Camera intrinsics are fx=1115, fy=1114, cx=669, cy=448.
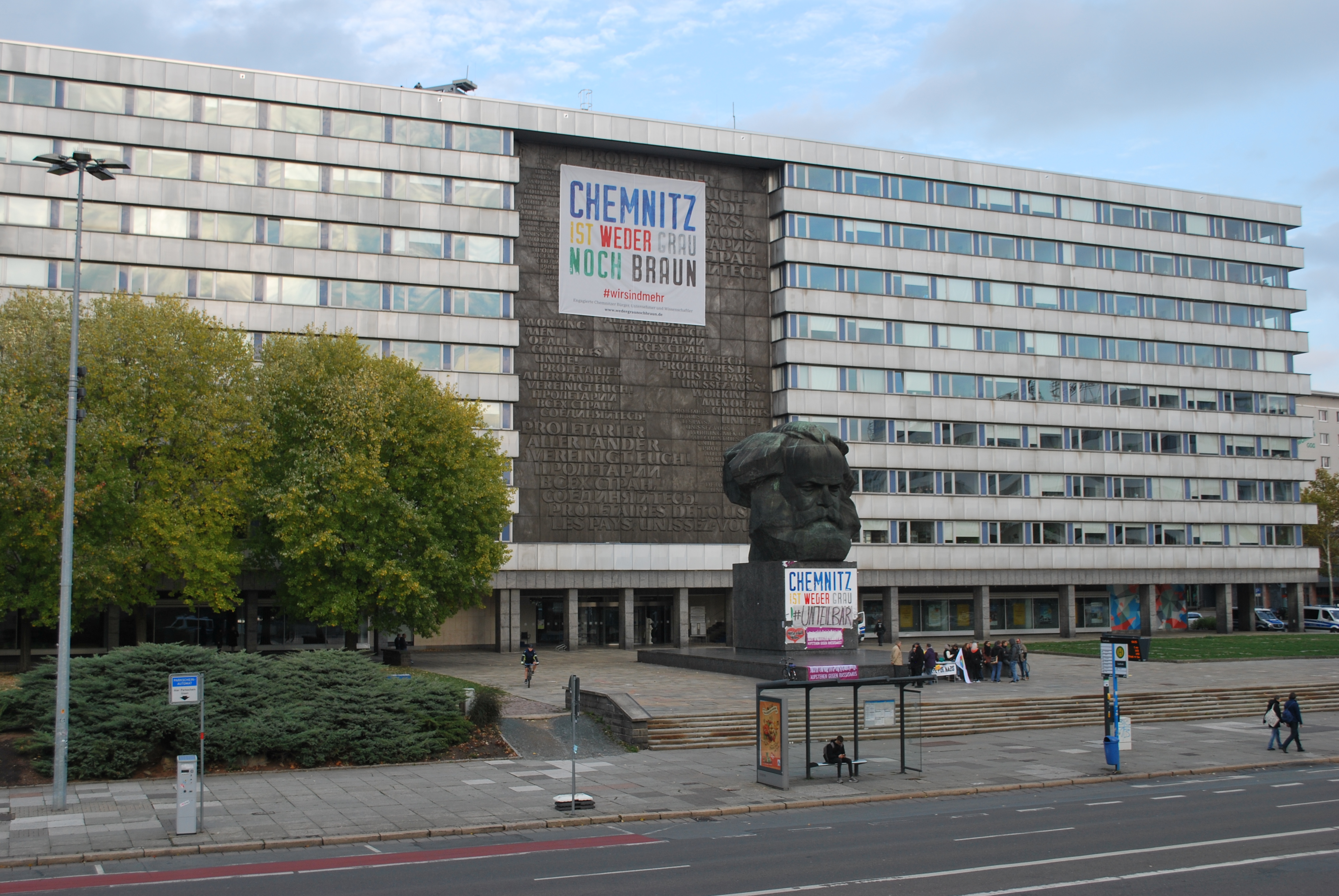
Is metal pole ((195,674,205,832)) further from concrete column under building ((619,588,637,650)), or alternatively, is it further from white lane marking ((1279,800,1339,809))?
Result: concrete column under building ((619,588,637,650))

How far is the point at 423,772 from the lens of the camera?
1080 inches

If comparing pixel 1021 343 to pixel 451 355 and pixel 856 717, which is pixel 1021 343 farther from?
pixel 856 717

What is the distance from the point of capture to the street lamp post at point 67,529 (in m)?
23.2

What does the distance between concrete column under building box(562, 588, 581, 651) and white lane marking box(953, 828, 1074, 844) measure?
144 feet

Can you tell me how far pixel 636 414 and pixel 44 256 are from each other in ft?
104

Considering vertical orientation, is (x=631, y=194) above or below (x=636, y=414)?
above

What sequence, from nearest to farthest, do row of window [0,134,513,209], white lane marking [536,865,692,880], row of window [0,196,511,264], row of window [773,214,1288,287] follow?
white lane marking [536,865,692,880]
row of window [0,196,511,264]
row of window [0,134,513,209]
row of window [773,214,1288,287]

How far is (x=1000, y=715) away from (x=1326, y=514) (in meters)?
82.7

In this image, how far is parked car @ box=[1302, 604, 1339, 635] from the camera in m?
80.7

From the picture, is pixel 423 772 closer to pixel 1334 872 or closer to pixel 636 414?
pixel 1334 872

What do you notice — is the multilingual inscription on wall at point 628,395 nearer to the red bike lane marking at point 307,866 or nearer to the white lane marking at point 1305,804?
the red bike lane marking at point 307,866

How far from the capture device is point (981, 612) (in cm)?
7275

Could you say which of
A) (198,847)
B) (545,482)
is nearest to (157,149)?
(545,482)

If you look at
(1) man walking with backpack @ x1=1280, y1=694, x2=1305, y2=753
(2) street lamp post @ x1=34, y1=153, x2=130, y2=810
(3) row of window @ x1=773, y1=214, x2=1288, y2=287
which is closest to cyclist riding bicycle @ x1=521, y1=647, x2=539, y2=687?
(2) street lamp post @ x1=34, y1=153, x2=130, y2=810
